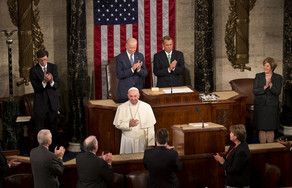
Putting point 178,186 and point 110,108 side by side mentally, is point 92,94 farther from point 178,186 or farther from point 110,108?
point 178,186

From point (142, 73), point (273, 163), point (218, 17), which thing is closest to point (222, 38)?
point (218, 17)

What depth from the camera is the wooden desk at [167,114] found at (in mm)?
14422

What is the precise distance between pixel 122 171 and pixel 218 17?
6303 mm

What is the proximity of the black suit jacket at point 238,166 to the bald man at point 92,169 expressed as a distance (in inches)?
68.9

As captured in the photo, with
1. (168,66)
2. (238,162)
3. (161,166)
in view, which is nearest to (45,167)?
(161,166)

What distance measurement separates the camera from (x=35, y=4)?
16312 mm

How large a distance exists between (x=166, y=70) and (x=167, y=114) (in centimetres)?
123

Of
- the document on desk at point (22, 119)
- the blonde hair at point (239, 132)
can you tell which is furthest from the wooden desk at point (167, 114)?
the blonde hair at point (239, 132)

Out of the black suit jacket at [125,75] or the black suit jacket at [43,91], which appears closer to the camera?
the black suit jacket at [43,91]

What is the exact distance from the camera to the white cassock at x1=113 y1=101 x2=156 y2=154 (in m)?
13.6

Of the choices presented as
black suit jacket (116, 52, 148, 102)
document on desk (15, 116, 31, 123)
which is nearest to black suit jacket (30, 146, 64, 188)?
black suit jacket (116, 52, 148, 102)

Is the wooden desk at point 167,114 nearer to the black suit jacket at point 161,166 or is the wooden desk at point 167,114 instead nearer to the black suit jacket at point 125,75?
the black suit jacket at point 125,75

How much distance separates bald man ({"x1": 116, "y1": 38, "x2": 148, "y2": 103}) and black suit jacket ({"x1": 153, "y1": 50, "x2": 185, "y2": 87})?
613 mm

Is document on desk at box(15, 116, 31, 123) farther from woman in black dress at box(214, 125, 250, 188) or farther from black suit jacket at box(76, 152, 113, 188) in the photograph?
woman in black dress at box(214, 125, 250, 188)
